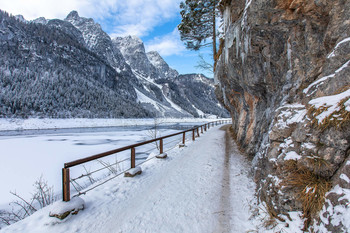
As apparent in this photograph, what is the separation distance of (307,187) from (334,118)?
1.10 metres

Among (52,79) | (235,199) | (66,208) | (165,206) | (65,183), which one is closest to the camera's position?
(66,208)

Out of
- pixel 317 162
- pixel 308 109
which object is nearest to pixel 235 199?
pixel 317 162

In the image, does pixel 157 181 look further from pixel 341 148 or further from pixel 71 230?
pixel 341 148

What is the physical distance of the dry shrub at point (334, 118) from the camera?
212 centimetres

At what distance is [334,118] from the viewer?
7.38 feet

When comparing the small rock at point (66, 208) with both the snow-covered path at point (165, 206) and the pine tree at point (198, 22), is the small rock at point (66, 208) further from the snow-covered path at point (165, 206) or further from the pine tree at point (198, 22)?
the pine tree at point (198, 22)

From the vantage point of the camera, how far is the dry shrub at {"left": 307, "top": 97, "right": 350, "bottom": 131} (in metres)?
2.12

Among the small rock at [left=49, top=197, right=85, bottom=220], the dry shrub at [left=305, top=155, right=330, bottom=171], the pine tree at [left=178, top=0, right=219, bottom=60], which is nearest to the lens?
the dry shrub at [left=305, top=155, right=330, bottom=171]

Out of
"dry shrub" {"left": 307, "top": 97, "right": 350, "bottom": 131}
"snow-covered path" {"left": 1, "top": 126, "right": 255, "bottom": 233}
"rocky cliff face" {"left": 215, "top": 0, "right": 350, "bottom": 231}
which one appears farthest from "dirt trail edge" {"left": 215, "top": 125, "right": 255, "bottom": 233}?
"dry shrub" {"left": 307, "top": 97, "right": 350, "bottom": 131}

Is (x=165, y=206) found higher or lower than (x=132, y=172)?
lower

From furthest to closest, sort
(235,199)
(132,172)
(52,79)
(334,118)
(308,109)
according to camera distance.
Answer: (52,79) → (132,172) → (235,199) → (308,109) → (334,118)

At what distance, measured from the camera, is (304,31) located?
3.75m

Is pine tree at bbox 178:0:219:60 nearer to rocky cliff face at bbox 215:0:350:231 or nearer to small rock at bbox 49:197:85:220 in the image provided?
rocky cliff face at bbox 215:0:350:231

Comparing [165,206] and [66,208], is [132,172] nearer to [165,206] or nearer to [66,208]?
[165,206]
